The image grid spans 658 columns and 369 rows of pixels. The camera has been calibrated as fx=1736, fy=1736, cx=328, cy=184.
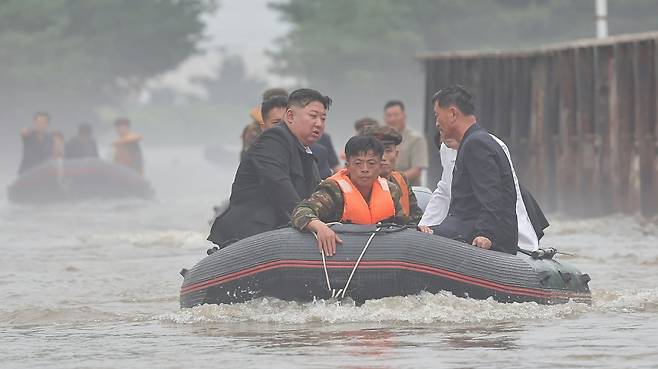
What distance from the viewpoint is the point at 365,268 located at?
10.6 m

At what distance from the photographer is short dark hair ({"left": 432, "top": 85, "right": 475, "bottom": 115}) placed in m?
11.1

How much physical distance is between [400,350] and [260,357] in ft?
2.45

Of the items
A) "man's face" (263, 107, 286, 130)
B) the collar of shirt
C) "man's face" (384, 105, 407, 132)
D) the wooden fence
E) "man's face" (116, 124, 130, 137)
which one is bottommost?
the collar of shirt

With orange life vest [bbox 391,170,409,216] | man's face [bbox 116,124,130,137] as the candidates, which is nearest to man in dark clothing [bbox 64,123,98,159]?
man's face [bbox 116,124,130,137]

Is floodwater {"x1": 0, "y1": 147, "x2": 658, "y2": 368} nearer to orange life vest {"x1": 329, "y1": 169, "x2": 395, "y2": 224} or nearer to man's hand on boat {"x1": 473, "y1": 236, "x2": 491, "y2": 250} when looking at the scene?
man's hand on boat {"x1": 473, "y1": 236, "x2": 491, "y2": 250}

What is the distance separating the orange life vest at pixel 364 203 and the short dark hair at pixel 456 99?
0.64 meters

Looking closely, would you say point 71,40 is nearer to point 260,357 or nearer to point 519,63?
point 519,63

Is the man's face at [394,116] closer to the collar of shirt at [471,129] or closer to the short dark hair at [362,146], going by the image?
the collar of shirt at [471,129]

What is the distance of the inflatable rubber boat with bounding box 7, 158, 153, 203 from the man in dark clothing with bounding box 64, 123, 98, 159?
444 millimetres

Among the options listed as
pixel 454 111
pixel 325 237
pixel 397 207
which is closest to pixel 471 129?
pixel 454 111

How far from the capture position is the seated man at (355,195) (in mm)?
10852

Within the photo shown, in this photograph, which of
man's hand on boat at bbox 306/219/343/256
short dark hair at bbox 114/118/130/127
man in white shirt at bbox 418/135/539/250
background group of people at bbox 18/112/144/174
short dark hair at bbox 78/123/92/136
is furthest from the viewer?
short dark hair at bbox 114/118/130/127

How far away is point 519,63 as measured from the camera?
2689 cm

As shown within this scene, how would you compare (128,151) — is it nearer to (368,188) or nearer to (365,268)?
(368,188)
